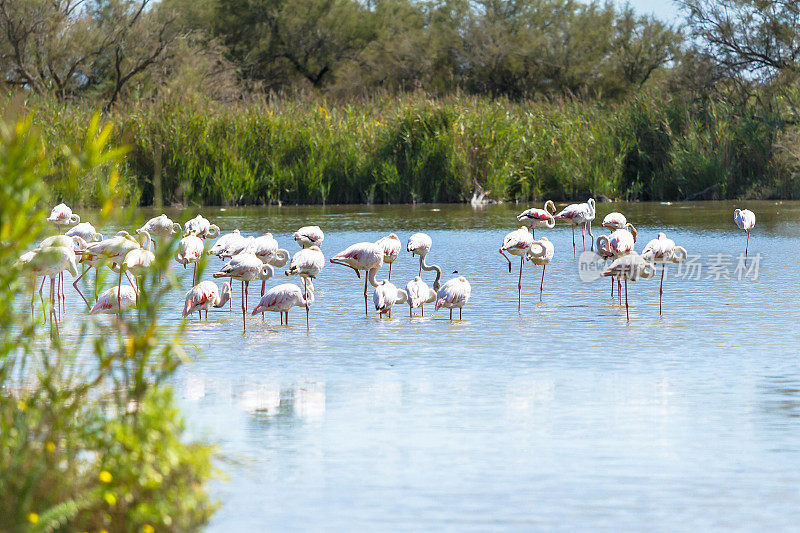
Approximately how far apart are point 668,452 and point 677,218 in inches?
601

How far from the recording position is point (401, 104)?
2602cm

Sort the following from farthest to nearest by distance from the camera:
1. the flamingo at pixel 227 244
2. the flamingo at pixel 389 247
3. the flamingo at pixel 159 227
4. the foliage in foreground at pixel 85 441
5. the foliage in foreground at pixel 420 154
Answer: the foliage in foreground at pixel 420 154 → the flamingo at pixel 159 227 → the flamingo at pixel 227 244 → the flamingo at pixel 389 247 → the foliage in foreground at pixel 85 441

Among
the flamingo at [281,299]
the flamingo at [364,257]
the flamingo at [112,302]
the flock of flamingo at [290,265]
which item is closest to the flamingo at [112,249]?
the flock of flamingo at [290,265]

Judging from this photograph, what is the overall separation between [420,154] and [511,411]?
19.3 metres

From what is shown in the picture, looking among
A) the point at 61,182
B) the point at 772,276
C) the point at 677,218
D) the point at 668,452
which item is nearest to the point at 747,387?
the point at 668,452

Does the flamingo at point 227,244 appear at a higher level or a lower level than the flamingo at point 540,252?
higher

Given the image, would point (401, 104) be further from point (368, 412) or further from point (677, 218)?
point (368, 412)

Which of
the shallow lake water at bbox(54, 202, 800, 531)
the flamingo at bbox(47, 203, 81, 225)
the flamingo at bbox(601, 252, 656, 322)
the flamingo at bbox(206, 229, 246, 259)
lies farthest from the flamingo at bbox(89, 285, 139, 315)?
the flamingo at bbox(47, 203, 81, 225)

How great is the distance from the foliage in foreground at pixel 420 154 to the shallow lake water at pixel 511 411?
13874 mm

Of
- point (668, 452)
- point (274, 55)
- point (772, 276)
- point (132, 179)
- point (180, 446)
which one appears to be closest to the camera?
point (180, 446)

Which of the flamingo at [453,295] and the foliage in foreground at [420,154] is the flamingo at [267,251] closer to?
the flamingo at [453,295]

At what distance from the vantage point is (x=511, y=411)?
571 centimetres

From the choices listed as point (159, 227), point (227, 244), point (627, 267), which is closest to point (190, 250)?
point (227, 244)

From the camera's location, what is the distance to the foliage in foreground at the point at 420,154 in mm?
24312
